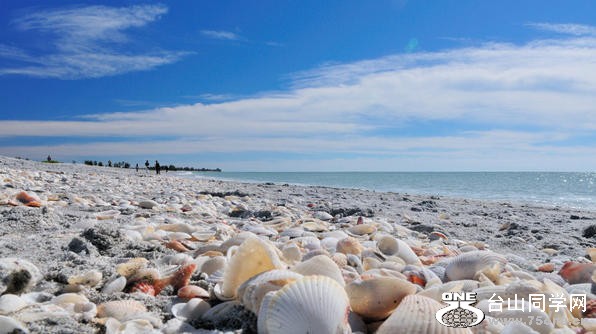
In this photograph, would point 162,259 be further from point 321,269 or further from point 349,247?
point 349,247

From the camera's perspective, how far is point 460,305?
5.90ft

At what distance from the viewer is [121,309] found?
6.08 feet

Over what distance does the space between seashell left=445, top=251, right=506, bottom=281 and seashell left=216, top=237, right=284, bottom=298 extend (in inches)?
46.1

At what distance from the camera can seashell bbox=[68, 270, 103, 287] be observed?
83.3 inches

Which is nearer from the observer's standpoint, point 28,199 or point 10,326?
point 10,326

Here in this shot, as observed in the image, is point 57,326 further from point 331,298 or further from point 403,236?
point 403,236

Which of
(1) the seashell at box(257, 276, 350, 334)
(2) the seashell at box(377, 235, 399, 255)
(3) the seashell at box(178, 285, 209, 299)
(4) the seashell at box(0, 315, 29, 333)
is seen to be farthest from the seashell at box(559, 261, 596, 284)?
(4) the seashell at box(0, 315, 29, 333)

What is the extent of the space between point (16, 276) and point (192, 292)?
2.56 feet

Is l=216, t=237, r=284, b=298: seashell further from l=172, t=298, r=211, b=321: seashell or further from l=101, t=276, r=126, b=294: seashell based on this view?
l=101, t=276, r=126, b=294: seashell

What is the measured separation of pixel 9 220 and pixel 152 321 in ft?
7.91

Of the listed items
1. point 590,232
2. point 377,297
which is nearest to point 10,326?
point 377,297

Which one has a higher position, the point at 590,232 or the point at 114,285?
the point at 114,285

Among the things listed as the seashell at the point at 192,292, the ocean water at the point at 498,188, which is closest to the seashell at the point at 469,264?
the seashell at the point at 192,292

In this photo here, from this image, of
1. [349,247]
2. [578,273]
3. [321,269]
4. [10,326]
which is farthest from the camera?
[349,247]
